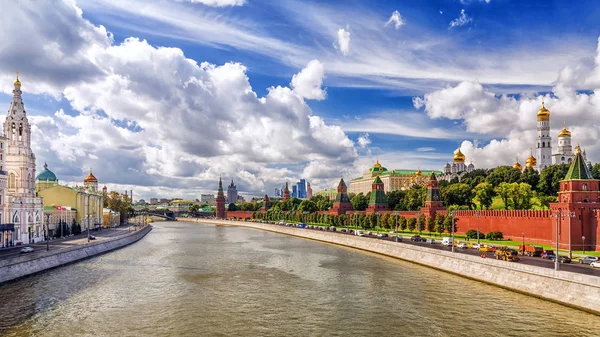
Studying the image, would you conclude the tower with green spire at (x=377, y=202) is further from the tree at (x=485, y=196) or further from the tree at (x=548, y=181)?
the tree at (x=548, y=181)

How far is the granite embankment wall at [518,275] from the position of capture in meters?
28.3

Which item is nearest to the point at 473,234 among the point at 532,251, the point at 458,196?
the point at 532,251

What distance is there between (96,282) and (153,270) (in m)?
8.02

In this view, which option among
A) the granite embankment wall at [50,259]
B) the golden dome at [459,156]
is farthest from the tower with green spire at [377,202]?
the golden dome at [459,156]

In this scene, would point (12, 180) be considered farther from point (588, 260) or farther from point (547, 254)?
point (588, 260)

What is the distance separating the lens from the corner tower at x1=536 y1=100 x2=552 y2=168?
437 ft

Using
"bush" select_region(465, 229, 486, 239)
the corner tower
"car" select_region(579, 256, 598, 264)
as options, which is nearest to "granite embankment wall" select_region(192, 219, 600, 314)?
"car" select_region(579, 256, 598, 264)

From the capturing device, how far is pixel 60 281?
38.3 m

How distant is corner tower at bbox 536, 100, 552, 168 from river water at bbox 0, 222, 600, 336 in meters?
104

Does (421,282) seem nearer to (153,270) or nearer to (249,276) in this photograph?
(249,276)

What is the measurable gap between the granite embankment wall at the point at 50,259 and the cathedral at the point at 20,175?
742cm

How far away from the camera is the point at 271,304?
1229 inches

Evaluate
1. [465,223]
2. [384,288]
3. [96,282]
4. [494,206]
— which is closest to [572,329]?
[384,288]

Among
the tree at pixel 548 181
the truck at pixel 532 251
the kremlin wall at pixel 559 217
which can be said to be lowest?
the truck at pixel 532 251
